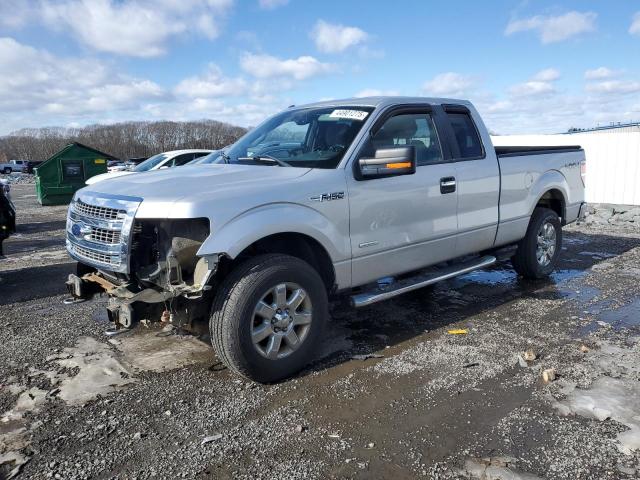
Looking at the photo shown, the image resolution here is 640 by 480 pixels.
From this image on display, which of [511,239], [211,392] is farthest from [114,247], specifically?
[511,239]

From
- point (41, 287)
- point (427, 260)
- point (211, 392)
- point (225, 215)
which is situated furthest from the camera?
point (41, 287)

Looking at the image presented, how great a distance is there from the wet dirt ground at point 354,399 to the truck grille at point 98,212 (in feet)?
4.05

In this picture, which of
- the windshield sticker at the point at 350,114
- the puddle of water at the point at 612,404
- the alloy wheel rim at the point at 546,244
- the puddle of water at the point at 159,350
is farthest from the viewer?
the alloy wheel rim at the point at 546,244

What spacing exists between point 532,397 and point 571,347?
3.65 ft

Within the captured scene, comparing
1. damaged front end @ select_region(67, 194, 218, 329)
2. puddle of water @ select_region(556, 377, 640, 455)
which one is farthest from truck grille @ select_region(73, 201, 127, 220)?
puddle of water @ select_region(556, 377, 640, 455)

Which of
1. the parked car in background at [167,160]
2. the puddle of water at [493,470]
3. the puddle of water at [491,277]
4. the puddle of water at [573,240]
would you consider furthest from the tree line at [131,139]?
the puddle of water at [493,470]

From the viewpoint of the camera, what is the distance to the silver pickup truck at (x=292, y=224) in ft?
11.5

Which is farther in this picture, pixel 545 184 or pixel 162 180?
pixel 545 184

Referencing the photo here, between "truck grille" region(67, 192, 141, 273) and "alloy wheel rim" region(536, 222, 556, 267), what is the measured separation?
4949 mm

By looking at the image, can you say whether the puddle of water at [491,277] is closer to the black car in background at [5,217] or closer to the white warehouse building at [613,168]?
the black car in background at [5,217]

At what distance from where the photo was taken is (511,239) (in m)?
6.00

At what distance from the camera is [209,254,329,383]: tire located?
3494 mm

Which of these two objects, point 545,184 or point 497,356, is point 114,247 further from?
point 545,184

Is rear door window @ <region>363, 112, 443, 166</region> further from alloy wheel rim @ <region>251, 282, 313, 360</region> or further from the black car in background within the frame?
the black car in background
